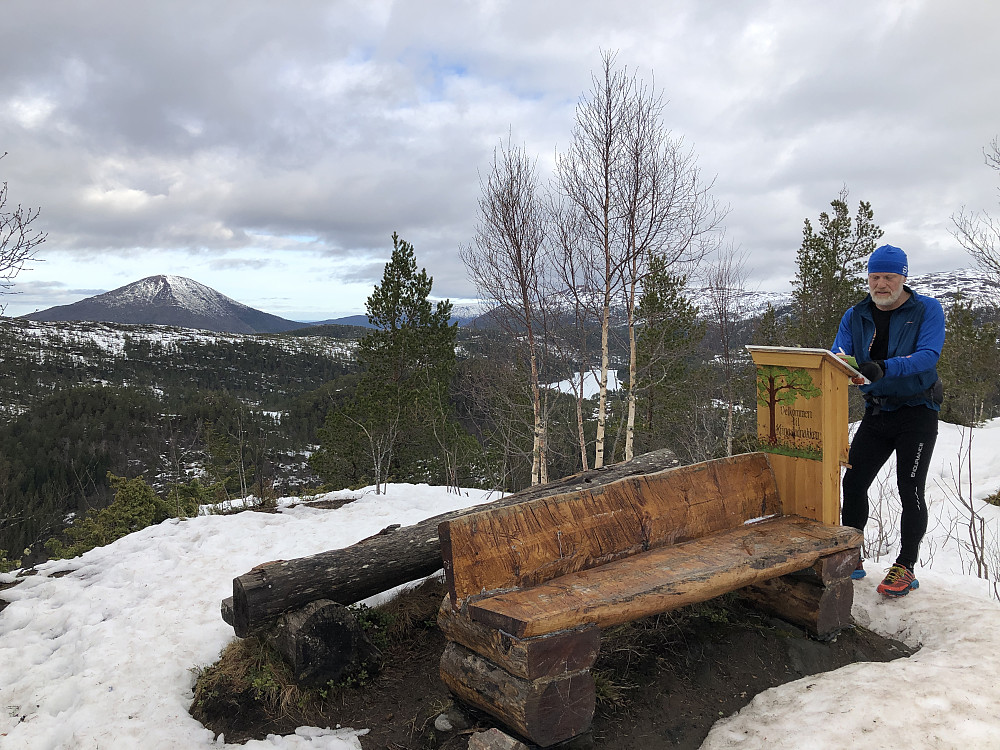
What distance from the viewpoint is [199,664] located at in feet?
10.6

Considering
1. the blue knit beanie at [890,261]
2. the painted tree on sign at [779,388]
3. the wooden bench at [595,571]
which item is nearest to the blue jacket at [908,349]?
the blue knit beanie at [890,261]

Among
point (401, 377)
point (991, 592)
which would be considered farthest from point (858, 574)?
point (401, 377)

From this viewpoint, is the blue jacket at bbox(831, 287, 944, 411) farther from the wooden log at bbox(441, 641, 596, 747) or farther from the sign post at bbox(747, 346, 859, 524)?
the wooden log at bbox(441, 641, 596, 747)

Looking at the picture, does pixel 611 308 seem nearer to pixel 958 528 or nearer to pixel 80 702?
pixel 958 528

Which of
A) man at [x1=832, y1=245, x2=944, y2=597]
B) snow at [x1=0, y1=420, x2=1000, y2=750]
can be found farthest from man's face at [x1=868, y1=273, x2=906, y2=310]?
snow at [x1=0, y1=420, x2=1000, y2=750]

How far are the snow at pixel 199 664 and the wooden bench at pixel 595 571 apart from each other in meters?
Result: 0.50

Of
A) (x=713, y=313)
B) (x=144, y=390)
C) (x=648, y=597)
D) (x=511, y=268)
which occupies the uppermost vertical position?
(x=511, y=268)

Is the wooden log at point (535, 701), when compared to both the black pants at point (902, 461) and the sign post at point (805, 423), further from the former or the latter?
the black pants at point (902, 461)

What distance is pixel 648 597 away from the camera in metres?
2.28

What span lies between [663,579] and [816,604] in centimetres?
111

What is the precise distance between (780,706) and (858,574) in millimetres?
1519

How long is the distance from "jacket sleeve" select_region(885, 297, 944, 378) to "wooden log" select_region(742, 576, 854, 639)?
46.2 inches

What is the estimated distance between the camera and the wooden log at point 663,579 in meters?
2.15

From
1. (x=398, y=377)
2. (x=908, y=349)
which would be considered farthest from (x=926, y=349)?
(x=398, y=377)
